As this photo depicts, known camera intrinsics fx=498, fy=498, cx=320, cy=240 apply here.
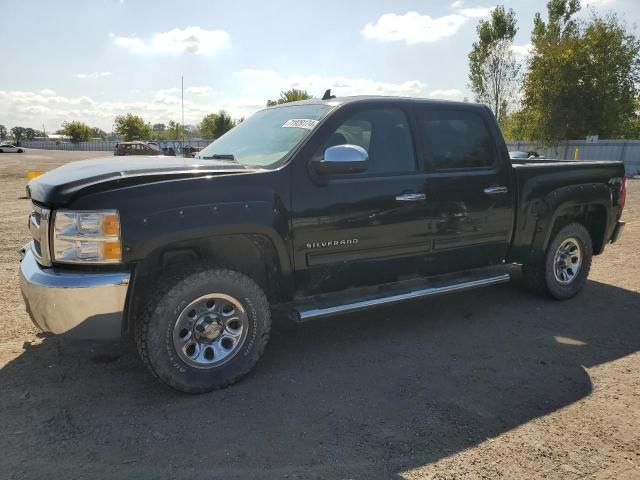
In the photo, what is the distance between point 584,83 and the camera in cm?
2711

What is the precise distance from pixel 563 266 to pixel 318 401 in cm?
349

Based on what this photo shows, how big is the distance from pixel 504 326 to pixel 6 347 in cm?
422

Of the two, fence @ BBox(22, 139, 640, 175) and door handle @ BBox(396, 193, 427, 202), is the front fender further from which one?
fence @ BBox(22, 139, 640, 175)

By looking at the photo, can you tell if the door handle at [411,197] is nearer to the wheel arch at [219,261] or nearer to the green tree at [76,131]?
the wheel arch at [219,261]

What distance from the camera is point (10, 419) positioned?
2.95 meters

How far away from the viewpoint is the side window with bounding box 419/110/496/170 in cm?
425

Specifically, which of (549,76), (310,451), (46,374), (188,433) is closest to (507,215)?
(310,451)

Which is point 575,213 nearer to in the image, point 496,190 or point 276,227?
point 496,190

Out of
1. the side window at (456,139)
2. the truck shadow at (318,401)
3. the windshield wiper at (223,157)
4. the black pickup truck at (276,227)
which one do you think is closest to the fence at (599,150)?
the side window at (456,139)

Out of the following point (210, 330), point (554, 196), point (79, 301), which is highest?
point (554, 196)

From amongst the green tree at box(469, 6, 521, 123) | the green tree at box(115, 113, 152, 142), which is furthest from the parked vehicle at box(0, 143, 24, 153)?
the green tree at box(469, 6, 521, 123)

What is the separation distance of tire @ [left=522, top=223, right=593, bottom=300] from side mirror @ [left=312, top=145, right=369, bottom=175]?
8.70ft

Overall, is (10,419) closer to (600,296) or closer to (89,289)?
(89,289)

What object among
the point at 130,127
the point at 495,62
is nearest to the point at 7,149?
the point at 130,127
